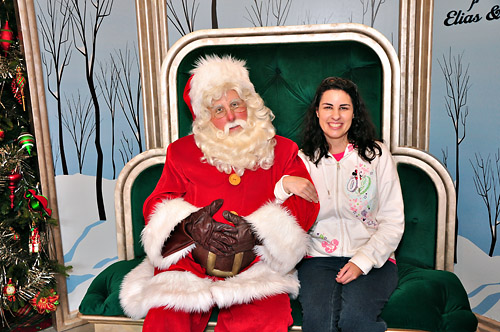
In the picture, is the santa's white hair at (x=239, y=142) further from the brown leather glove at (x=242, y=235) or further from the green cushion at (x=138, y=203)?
the green cushion at (x=138, y=203)

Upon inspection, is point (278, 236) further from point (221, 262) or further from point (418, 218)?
point (418, 218)

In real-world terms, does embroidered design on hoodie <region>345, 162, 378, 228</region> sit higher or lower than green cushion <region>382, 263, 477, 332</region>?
higher

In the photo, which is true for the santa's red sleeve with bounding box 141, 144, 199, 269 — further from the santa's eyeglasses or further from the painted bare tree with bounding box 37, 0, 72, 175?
the painted bare tree with bounding box 37, 0, 72, 175

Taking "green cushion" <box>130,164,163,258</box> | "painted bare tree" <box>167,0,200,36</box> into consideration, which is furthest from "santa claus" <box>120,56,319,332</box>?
"painted bare tree" <box>167,0,200,36</box>

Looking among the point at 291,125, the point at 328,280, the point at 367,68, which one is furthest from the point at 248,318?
the point at 367,68

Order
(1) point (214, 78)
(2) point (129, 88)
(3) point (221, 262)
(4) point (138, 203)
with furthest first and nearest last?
(2) point (129, 88) → (4) point (138, 203) → (1) point (214, 78) → (3) point (221, 262)

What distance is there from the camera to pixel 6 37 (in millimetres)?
2527

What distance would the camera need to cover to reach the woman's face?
2.07m

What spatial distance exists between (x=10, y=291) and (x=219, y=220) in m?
1.53

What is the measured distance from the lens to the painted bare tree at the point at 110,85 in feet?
9.48

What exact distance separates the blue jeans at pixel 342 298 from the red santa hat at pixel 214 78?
3.44 ft

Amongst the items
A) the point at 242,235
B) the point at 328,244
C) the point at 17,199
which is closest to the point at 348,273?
the point at 328,244

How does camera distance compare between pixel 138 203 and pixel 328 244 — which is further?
pixel 138 203

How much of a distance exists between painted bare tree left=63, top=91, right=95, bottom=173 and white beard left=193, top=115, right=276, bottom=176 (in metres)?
1.17
